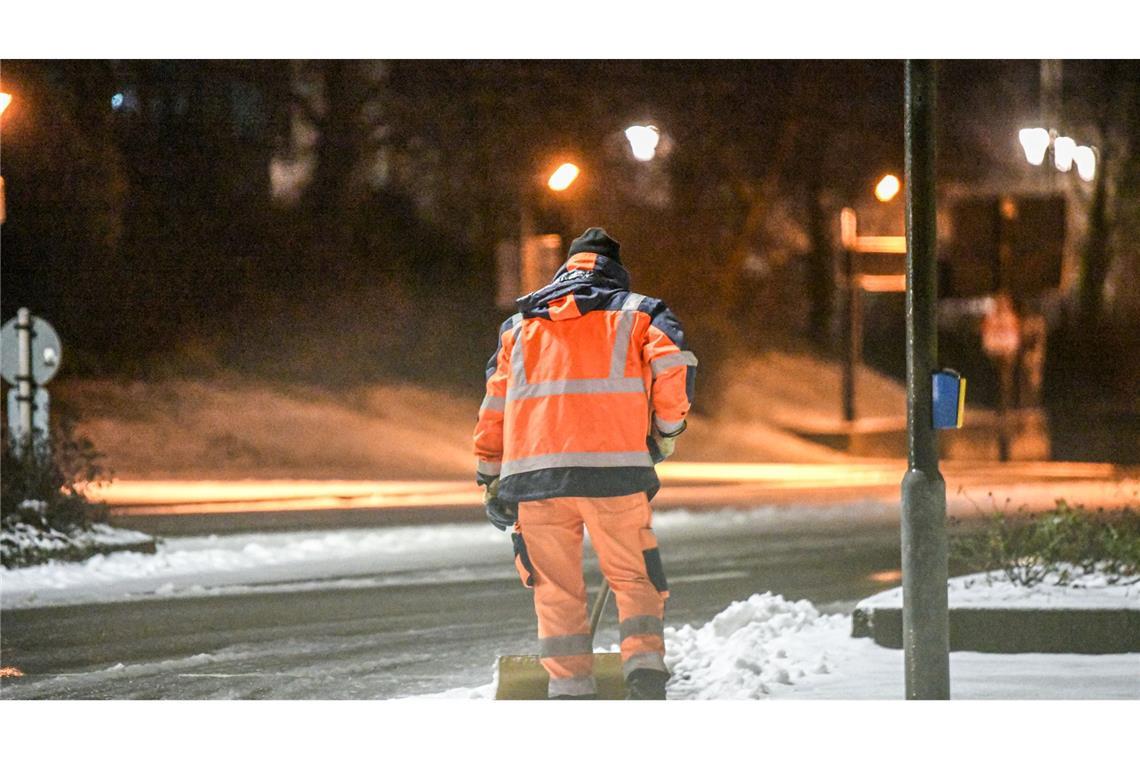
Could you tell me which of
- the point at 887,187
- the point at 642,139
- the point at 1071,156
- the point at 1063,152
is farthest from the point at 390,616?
the point at 1071,156

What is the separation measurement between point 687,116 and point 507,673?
2533 centimetres

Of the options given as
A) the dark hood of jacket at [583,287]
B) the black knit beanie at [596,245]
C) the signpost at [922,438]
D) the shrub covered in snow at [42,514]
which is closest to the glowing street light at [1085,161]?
the shrub covered in snow at [42,514]

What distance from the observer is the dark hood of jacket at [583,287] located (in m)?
6.59

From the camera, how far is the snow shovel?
22.4 feet

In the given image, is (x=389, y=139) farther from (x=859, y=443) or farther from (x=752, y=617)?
(x=752, y=617)

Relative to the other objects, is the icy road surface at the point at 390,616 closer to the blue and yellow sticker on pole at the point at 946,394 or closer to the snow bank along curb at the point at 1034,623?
the snow bank along curb at the point at 1034,623

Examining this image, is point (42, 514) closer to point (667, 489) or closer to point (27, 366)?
point (27, 366)

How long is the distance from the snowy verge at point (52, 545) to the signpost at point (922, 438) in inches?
295

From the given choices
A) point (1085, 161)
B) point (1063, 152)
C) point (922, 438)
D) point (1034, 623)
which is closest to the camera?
point (922, 438)

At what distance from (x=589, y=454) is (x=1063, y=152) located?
2462cm

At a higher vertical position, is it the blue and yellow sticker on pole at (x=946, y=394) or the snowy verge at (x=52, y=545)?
the blue and yellow sticker on pole at (x=946, y=394)

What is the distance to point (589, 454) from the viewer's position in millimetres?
6461

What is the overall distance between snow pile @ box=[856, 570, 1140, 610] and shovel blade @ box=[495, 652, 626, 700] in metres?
1.54

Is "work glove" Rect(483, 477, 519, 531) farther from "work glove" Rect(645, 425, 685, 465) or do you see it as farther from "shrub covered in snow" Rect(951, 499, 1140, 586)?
"shrub covered in snow" Rect(951, 499, 1140, 586)
